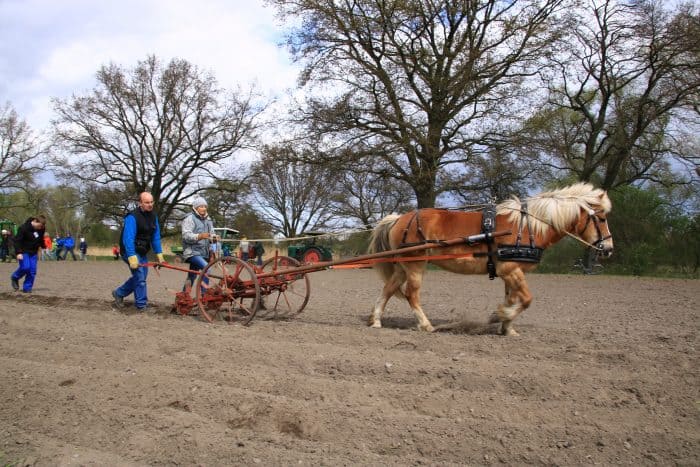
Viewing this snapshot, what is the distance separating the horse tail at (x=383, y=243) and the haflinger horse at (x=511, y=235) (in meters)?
0.37

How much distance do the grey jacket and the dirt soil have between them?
144cm

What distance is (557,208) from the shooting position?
6707 mm

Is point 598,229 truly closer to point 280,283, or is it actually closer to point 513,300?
point 513,300

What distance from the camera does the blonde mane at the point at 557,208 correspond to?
6.70 metres

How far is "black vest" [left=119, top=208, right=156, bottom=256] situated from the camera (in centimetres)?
809

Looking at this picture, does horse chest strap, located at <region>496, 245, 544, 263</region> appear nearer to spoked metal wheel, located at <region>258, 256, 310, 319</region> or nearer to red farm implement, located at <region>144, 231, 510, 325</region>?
red farm implement, located at <region>144, 231, 510, 325</region>

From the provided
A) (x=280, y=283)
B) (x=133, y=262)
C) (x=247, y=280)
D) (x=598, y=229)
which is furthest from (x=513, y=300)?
(x=133, y=262)

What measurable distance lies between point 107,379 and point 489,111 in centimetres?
1827

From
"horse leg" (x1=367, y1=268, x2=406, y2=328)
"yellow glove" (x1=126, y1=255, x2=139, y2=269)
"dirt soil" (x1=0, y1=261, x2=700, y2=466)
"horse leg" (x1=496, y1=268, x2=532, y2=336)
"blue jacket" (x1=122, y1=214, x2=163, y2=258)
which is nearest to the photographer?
"dirt soil" (x1=0, y1=261, x2=700, y2=466)

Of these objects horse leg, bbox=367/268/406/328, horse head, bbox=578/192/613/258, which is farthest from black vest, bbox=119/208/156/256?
horse head, bbox=578/192/613/258

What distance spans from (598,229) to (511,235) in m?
1.12

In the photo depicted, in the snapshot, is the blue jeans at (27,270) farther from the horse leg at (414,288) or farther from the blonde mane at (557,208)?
the blonde mane at (557,208)

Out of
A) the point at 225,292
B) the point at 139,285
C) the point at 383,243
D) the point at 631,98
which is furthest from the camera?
the point at 631,98

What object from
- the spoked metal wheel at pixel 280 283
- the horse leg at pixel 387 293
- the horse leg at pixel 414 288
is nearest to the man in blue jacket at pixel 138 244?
the spoked metal wheel at pixel 280 283
